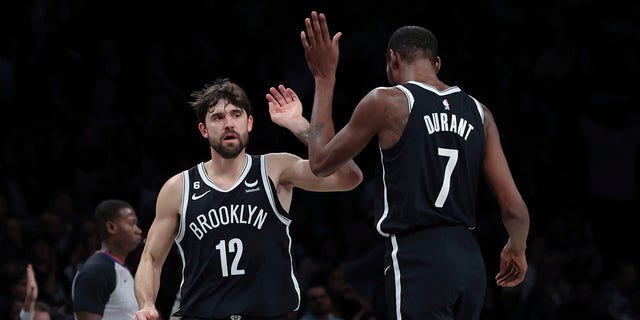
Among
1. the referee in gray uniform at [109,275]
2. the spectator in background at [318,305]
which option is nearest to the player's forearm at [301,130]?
the referee in gray uniform at [109,275]

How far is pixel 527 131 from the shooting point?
12.4m

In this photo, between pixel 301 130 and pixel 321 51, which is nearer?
pixel 321 51

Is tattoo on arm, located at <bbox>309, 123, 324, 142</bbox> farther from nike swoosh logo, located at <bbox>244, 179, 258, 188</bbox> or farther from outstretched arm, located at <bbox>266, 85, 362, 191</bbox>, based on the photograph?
nike swoosh logo, located at <bbox>244, 179, 258, 188</bbox>

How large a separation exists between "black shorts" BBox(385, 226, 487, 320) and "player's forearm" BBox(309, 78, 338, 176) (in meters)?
0.51

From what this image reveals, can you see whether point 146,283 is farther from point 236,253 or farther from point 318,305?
point 318,305

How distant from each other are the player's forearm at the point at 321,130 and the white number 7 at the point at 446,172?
1.76 feet

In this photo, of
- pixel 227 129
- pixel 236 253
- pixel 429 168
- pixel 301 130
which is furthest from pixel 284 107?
pixel 429 168

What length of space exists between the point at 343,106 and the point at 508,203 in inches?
280

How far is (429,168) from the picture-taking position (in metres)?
4.97

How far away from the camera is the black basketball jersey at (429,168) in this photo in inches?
194

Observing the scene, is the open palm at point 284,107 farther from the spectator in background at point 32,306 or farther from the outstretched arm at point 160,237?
the spectator in background at point 32,306

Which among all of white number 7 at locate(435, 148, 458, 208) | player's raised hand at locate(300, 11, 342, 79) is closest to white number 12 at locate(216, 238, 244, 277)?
player's raised hand at locate(300, 11, 342, 79)

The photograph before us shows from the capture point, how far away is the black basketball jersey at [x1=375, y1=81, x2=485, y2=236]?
16.2 feet

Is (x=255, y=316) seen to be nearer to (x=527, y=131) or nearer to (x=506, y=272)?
(x=506, y=272)
